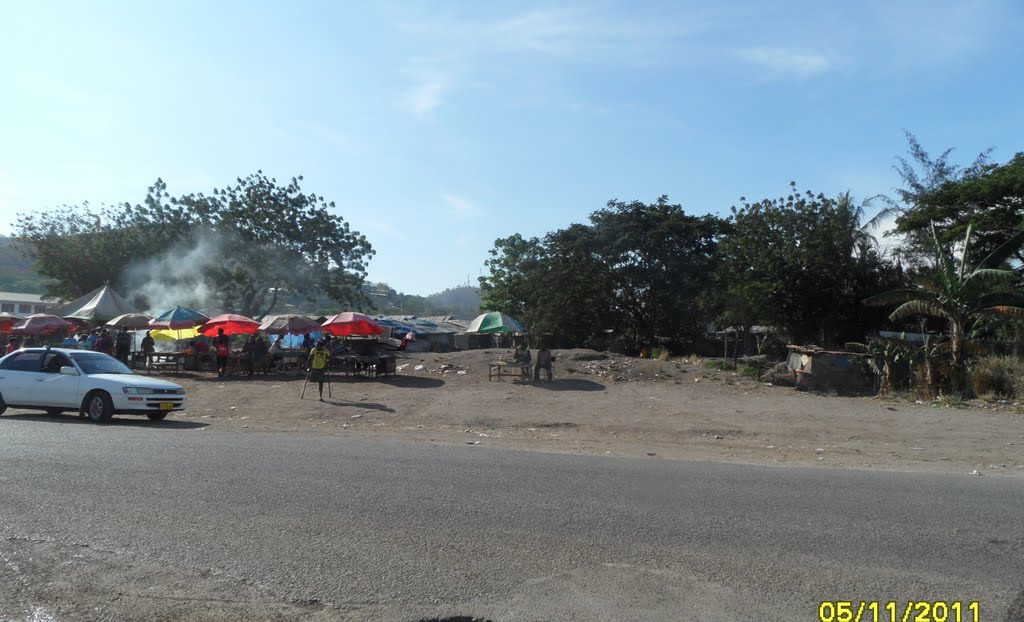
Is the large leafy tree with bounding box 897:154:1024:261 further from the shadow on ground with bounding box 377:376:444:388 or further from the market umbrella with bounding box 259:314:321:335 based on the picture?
the market umbrella with bounding box 259:314:321:335

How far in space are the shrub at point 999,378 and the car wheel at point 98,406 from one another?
67.6 feet

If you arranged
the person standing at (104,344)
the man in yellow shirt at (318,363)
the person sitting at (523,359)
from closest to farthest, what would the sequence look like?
1. the man in yellow shirt at (318,363)
2. the person sitting at (523,359)
3. the person standing at (104,344)

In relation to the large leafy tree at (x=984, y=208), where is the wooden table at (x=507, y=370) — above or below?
below

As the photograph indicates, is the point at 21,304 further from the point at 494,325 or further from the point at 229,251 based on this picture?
the point at 494,325

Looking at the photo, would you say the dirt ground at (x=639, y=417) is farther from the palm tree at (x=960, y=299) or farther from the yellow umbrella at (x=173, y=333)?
the yellow umbrella at (x=173, y=333)

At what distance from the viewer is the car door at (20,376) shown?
643 inches

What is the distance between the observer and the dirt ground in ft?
43.3

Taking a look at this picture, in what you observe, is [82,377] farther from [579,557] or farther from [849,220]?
[849,220]

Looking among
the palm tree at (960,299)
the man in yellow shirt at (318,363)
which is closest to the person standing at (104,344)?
the man in yellow shirt at (318,363)

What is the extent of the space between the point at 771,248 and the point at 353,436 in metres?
22.9

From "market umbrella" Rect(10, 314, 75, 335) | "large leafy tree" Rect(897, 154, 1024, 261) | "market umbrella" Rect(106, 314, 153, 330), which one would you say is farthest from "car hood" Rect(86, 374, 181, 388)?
"large leafy tree" Rect(897, 154, 1024, 261)

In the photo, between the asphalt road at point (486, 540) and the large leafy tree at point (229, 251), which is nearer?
the asphalt road at point (486, 540)

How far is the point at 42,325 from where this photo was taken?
1159 inches

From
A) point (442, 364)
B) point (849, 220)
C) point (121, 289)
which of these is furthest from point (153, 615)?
point (121, 289)
